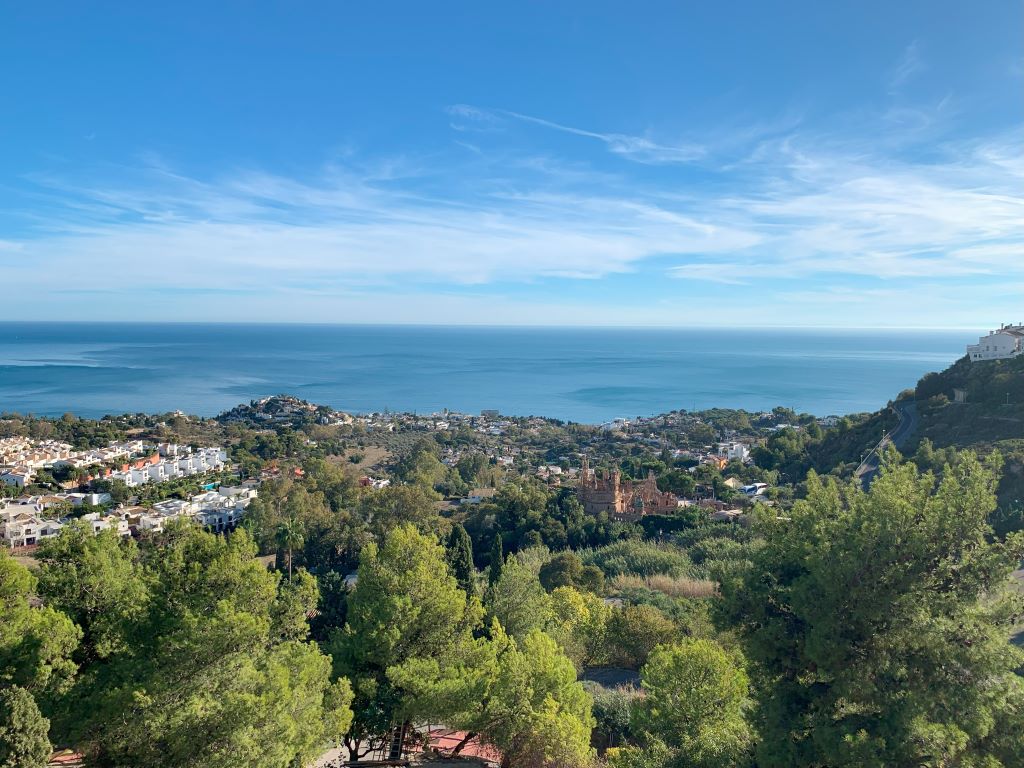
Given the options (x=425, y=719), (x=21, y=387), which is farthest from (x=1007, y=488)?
(x=21, y=387)

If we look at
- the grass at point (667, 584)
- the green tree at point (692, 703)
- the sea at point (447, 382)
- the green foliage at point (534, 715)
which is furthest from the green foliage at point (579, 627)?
the sea at point (447, 382)

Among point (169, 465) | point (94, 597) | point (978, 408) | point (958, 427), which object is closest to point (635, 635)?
point (94, 597)

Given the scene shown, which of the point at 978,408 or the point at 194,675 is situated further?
the point at 978,408

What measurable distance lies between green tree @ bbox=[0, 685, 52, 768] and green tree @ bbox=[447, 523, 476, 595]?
10527 millimetres

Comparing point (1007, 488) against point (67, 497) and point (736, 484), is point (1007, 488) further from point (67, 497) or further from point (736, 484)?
point (67, 497)

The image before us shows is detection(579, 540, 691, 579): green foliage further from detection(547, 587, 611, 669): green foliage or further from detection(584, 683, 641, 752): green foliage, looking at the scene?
detection(584, 683, 641, 752): green foliage

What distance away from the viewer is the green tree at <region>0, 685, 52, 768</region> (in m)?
6.57

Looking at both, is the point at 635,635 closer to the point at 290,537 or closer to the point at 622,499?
the point at 290,537

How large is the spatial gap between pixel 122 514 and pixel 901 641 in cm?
3404

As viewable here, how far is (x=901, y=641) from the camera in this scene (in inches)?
244

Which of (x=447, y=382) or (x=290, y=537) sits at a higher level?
(x=290, y=537)

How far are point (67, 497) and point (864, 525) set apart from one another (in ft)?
131

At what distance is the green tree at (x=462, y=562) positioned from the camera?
17.0 meters

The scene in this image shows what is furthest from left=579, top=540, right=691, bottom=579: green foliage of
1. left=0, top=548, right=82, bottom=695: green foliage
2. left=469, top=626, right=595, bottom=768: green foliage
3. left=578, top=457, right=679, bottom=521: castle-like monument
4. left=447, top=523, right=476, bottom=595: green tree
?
left=0, top=548, right=82, bottom=695: green foliage
